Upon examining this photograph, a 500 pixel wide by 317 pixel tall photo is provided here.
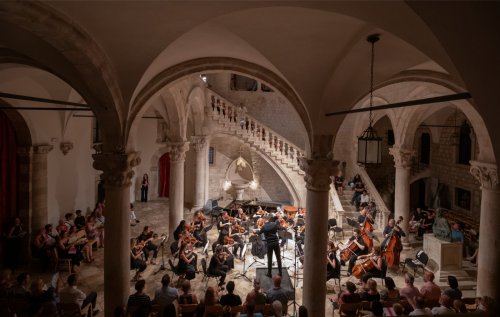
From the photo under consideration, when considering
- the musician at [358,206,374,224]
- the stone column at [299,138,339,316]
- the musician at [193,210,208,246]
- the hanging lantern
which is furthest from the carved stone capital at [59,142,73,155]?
the musician at [358,206,374,224]

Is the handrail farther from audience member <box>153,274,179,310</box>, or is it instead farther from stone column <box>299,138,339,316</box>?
audience member <box>153,274,179,310</box>

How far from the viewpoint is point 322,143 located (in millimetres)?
6770

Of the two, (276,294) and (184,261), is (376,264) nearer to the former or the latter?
(276,294)

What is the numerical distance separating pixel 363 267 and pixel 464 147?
10220 millimetres

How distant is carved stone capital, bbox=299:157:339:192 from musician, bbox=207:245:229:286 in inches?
116

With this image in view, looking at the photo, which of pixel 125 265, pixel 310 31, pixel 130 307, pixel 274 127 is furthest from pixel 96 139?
pixel 310 31

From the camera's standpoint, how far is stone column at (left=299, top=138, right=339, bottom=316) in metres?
6.76

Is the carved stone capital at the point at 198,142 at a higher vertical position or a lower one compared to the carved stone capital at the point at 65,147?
higher

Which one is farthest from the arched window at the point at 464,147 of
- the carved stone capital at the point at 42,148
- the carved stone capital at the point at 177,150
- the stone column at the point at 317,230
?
the carved stone capital at the point at 42,148

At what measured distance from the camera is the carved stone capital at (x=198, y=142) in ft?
50.2

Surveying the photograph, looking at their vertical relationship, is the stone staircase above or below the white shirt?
above

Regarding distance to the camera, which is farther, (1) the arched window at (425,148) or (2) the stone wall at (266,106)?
(1) the arched window at (425,148)

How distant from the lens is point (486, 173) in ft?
25.3

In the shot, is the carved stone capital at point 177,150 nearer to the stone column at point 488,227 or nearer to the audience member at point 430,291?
the audience member at point 430,291
